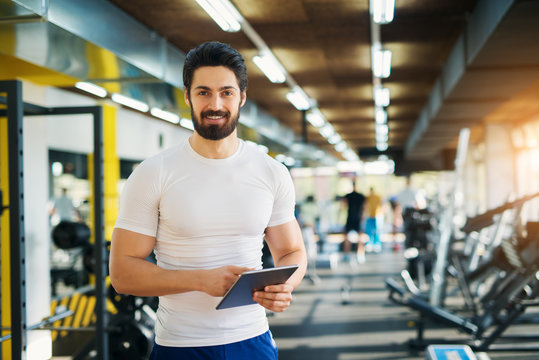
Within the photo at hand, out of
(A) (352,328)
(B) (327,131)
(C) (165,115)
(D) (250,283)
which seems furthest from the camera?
(B) (327,131)

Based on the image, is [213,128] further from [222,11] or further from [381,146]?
[381,146]

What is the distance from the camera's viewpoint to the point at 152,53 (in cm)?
526

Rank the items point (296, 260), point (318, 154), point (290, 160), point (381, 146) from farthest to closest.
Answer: point (381, 146) → point (318, 154) → point (290, 160) → point (296, 260)

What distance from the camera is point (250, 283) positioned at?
120cm

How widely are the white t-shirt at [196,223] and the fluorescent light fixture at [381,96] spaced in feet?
25.1

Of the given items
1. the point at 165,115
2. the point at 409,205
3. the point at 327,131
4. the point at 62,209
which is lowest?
the point at 409,205

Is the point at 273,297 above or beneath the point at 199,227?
beneath

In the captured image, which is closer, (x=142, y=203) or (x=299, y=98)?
(x=142, y=203)

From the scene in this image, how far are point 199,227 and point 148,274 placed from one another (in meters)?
0.16

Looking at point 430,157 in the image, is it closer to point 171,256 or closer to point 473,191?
point 473,191

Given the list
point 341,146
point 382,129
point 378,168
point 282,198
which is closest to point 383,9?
point 282,198

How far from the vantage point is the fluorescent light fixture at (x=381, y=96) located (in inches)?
346

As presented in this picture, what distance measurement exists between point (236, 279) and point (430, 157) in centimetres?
1887

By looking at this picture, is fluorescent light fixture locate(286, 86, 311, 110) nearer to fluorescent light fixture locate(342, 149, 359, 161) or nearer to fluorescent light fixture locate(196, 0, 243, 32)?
fluorescent light fixture locate(196, 0, 243, 32)
